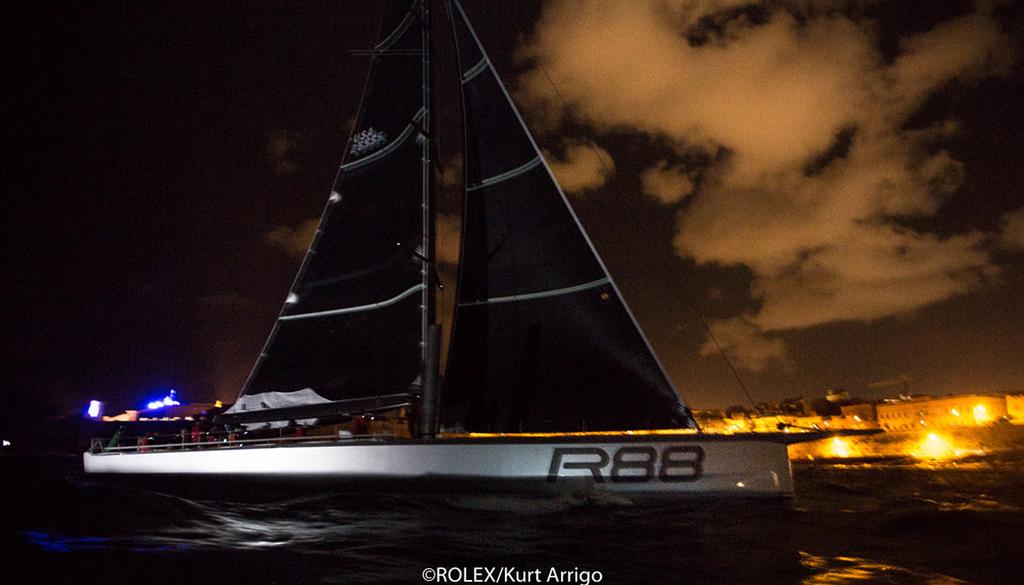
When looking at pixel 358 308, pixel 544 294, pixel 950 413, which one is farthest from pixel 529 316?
pixel 950 413

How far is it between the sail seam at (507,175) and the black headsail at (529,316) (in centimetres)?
3

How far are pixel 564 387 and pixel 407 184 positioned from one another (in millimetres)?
6379

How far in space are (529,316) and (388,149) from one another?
240 inches

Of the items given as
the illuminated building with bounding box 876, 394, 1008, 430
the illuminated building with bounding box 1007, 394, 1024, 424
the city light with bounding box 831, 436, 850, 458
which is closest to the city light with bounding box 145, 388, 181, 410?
the city light with bounding box 831, 436, 850, 458

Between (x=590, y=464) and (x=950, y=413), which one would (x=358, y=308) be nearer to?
(x=590, y=464)

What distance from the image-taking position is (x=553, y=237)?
13500 mm

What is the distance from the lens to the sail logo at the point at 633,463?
392 inches

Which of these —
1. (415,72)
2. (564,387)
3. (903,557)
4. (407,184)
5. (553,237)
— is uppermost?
(415,72)

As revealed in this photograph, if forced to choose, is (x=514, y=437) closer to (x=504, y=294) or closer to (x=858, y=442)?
(x=504, y=294)

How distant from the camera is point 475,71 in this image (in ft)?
51.7

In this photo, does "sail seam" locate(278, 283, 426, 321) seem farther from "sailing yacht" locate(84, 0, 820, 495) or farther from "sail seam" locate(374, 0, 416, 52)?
"sail seam" locate(374, 0, 416, 52)

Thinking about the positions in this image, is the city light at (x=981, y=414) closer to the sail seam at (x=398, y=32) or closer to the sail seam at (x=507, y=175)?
the sail seam at (x=507, y=175)

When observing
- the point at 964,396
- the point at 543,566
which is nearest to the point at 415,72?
the point at 543,566

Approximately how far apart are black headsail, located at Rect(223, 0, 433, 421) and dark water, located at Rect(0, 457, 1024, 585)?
270cm
